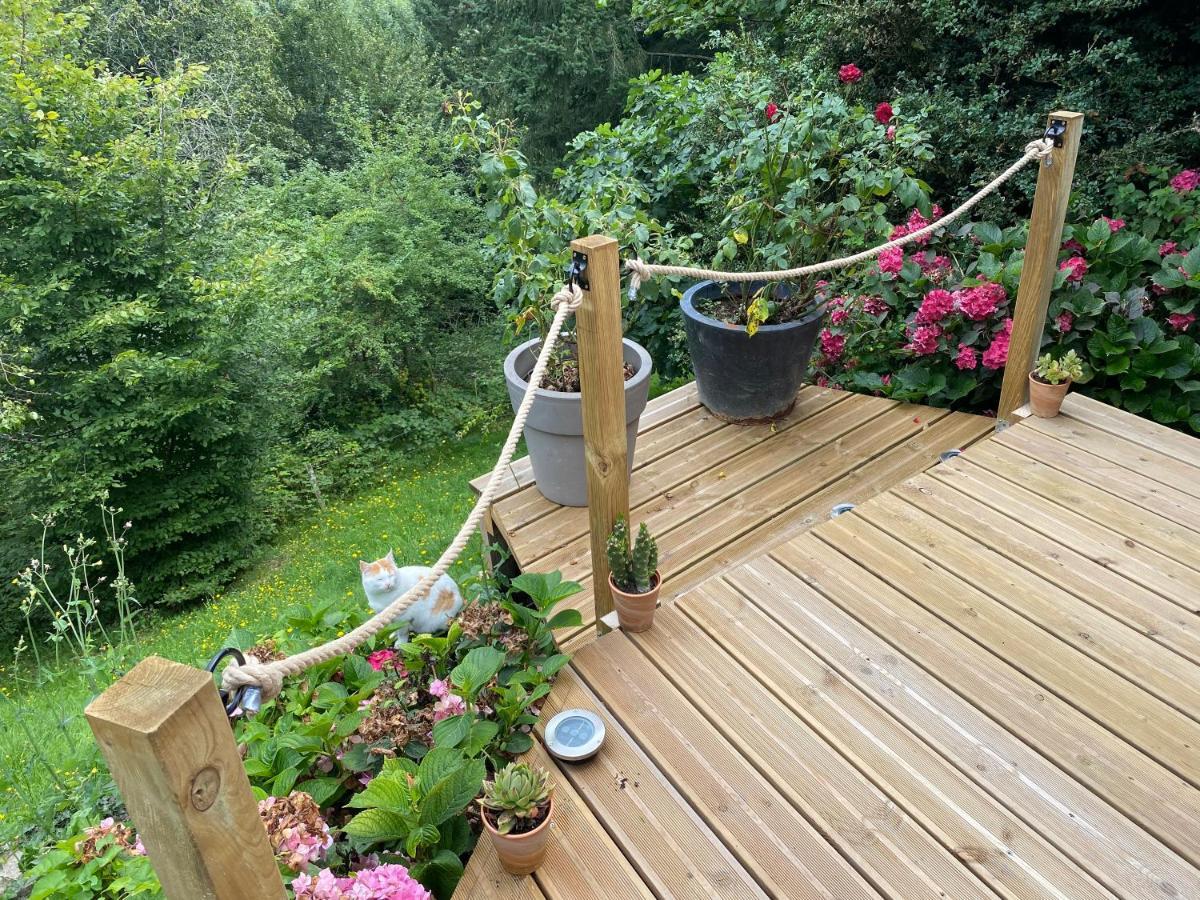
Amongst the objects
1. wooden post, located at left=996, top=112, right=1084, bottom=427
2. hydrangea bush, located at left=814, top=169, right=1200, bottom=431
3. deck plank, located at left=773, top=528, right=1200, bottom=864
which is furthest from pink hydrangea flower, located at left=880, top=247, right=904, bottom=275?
deck plank, located at left=773, top=528, right=1200, bottom=864

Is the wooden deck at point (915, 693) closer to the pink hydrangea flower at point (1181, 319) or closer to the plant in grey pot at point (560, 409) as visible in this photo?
the plant in grey pot at point (560, 409)

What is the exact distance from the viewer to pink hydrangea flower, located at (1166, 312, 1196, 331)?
2.97 m

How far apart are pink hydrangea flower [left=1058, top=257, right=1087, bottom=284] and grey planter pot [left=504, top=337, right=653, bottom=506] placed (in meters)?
1.69

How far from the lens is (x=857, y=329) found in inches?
140

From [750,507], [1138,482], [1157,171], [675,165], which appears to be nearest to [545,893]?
[750,507]

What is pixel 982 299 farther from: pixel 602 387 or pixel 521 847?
pixel 521 847

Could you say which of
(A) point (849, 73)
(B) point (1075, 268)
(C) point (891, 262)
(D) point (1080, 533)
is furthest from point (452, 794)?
(A) point (849, 73)

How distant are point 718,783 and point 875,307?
97.7 inches

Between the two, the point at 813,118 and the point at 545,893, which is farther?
the point at 813,118

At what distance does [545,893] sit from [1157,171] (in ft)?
12.9

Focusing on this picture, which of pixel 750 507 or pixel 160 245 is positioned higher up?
pixel 160 245

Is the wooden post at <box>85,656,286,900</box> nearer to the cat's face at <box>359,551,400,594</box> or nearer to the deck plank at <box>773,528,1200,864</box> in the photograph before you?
the cat's face at <box>359,551,400,594</box>

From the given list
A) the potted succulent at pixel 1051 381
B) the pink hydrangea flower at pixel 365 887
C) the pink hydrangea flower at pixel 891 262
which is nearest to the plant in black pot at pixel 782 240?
the pink hydrangea flower at pixel 891 262

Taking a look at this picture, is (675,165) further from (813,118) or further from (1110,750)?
(1110,750)
